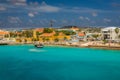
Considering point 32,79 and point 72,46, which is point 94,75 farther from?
point 72,46

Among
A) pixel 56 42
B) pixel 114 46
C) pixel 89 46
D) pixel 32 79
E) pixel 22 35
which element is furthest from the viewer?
pixel 22 35

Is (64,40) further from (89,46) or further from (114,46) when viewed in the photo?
(114,46)

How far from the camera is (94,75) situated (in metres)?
18.2

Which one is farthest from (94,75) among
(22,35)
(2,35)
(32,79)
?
(2,35)

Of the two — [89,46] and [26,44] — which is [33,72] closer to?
[89,46]

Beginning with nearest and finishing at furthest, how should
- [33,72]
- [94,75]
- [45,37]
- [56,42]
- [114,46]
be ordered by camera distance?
1. [94,75]
2. [33,72]
3. [114,46]
4. [56,42]
5. [45,37]

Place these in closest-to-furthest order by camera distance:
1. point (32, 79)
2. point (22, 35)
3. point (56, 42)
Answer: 1. point (32, 79)
2. point (56, 42)
3. point (22, 35)

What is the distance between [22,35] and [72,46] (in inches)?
741

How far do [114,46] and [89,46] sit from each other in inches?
178

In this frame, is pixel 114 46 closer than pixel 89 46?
Yes

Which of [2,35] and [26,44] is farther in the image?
[2,35]

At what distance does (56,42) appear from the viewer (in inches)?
1898

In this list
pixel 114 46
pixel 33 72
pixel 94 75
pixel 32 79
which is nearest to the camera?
pixel 32 79

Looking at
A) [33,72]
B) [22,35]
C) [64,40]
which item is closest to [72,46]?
[64,40]
